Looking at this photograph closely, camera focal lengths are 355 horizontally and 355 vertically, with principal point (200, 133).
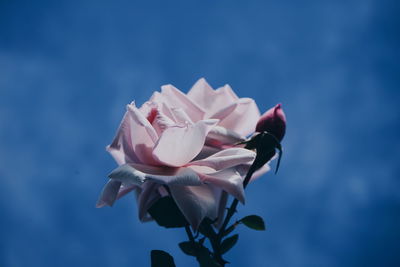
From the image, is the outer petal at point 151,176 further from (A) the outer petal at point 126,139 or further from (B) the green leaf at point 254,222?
(B) the green leaf at point 254,222

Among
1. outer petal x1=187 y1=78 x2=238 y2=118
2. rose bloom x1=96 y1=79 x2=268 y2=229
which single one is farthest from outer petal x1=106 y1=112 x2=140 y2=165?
outer petal x1=187 y1=78 x2=238 y2=118

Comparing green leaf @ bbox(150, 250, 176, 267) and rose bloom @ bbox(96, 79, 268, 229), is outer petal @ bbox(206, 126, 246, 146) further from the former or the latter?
green leaf @ bbox(150, 250, 176, 267)

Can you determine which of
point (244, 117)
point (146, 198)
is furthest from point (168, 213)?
point (244, 117)

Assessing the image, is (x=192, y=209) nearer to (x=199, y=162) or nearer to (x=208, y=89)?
(x=199, y=162)

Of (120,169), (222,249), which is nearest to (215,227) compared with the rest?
(222,249)

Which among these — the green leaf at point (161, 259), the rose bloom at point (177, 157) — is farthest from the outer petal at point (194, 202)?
the green leaf at point (161, 259)

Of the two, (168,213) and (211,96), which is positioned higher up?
(211,96)

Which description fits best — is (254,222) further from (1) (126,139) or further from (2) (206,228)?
(1) (126,139)

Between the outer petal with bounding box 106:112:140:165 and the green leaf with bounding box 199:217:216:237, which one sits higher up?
the outer petal with bounding box 106:112:140:165
